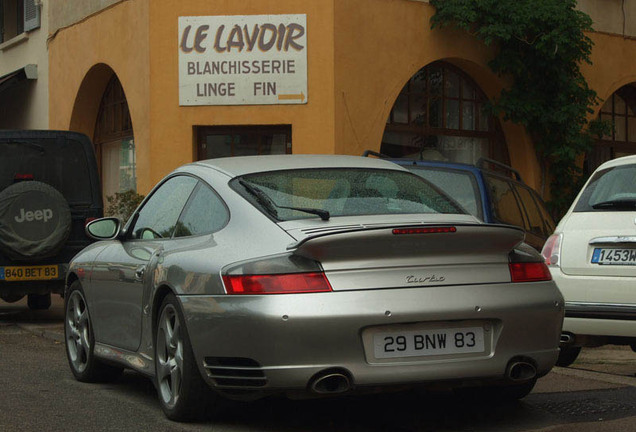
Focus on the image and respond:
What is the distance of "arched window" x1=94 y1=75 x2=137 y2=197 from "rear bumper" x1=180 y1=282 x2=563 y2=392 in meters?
14.4

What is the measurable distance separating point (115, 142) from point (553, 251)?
549 inches

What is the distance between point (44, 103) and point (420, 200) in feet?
58.0

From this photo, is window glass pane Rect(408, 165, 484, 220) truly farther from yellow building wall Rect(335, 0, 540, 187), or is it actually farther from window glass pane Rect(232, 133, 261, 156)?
window glass pane Rect(232, 133, 261, 156)

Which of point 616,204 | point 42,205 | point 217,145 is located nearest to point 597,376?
point 616,204

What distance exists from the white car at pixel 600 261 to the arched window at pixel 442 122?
10.1 m

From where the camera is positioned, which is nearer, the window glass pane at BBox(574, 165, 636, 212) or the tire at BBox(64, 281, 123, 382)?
the tire at BBox(64, 281, 123, 382)

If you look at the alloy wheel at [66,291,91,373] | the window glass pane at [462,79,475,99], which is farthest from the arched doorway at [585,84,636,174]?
the alloy wheel at [66,291,91,373]

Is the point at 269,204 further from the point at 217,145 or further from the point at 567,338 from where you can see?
the point at 217,145

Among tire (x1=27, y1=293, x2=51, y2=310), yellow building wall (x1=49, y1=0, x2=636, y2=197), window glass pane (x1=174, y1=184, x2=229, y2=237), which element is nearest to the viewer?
window glass pane (x1=174, y1=184, x2=229, y2=237)

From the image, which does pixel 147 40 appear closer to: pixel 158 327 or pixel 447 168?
pixel 447 168

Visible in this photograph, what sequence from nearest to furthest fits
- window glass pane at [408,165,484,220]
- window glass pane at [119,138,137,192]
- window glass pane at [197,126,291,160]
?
window glass pane at [408,165,484,220], window glass pane at [197,126,291,160], window glass pane at [119,138,137,192]

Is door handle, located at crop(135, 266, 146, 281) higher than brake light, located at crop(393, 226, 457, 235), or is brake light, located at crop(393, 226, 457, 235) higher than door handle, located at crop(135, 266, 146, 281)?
brake light, located at crop(393, 226, 457, 235)

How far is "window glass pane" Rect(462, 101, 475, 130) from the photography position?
63.3ft

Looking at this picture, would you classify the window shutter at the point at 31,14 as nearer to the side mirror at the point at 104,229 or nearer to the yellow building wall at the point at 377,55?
the yellow building wall at the point at 377,55
